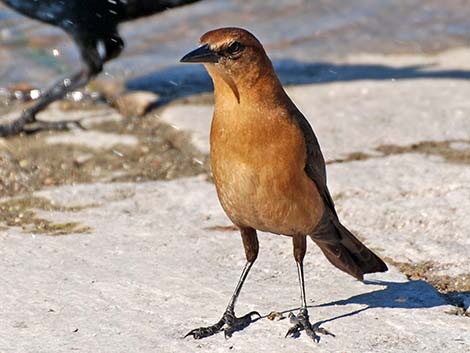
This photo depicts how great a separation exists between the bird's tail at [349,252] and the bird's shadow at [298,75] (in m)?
2.34

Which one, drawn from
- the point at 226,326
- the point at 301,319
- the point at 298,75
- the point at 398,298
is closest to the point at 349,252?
the point at 398,298

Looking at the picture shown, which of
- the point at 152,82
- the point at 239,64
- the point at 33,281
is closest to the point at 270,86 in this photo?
the point at 239,64

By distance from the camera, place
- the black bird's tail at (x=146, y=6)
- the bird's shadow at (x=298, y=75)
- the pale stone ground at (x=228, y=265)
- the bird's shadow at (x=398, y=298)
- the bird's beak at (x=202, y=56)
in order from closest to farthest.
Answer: the bird's beak at (x=202, y=56), the pale stone ground at (x=228, y=265), the bird's shadow at (x=398, y=298), the black bird's tail at (x=146, y=6), the bird's shadow at (x=298, y=75)

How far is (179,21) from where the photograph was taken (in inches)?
296

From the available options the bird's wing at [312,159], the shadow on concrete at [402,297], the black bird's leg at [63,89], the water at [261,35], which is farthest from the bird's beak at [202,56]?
the water at [261,35]

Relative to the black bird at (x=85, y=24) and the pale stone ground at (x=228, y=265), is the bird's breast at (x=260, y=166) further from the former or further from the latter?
the black bird at (x=85, y=24)

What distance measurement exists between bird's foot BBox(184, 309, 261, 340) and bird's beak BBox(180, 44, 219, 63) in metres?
0.74

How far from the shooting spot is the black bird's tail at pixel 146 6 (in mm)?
5324

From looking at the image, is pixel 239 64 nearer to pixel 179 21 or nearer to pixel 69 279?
pixel 69 279

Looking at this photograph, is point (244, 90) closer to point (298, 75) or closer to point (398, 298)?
point (398, 298)

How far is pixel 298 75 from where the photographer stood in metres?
5.91

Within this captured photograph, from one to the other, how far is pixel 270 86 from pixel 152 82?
2.93 m

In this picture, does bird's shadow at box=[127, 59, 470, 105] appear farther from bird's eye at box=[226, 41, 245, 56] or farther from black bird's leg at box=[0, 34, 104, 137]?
bird's eye at box=[226, 41, 245, 56]

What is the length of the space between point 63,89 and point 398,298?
8.71ft
